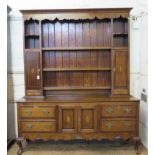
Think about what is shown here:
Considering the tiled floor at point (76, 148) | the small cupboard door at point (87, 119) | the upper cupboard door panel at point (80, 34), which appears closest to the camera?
the small cupboard door at point (87, 119)

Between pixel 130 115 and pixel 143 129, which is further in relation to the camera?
pixel 143 129

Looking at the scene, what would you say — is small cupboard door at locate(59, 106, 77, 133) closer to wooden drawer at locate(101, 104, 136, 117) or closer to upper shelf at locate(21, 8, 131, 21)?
wooden drawer at locate(101, 104, 136, 117)

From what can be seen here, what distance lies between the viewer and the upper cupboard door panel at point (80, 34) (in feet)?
10.7

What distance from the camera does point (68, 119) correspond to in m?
2.84

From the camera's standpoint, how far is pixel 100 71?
329 cm

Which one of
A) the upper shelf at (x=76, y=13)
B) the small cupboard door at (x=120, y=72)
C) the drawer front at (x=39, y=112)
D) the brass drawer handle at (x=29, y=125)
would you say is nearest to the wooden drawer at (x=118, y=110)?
the small cupboard door at (x=120, y=72)

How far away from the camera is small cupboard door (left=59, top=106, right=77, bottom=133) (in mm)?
2829

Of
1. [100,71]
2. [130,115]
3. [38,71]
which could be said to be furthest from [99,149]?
[38,71]

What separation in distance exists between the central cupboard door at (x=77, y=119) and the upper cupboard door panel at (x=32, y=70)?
58 cm

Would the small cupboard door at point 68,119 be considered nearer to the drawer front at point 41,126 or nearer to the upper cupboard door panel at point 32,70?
the drawer front at point 41,126

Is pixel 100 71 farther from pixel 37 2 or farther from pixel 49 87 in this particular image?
pixel 37 2

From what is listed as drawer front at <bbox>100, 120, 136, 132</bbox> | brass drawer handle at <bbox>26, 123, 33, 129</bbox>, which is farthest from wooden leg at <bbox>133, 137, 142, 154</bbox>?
brass drawer handle at <bbox>26, 123, 33, 129</bbox>
